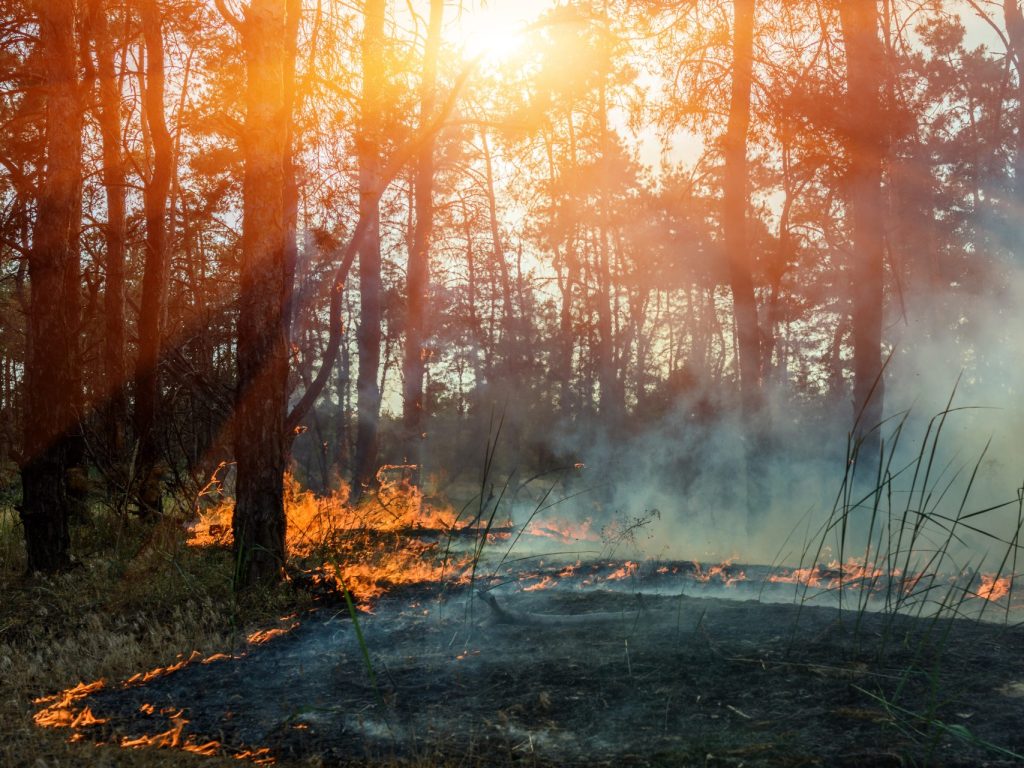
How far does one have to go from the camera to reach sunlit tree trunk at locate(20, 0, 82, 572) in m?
7.64

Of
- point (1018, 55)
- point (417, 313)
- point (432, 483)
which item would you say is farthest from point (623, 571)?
point (1018, 55)

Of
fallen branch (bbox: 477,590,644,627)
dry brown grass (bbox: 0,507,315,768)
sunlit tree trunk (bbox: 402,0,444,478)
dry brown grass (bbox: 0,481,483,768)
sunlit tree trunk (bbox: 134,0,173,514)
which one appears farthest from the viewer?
sunlit tree trunk (bbox: 402,0,444,478)

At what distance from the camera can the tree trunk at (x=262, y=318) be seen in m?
6.32

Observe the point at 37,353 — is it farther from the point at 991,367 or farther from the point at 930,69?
the point at 991,367

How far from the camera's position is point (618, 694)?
3672mm

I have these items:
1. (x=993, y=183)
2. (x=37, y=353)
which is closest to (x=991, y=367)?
(x=993, y=183)

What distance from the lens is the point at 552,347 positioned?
35.8 m

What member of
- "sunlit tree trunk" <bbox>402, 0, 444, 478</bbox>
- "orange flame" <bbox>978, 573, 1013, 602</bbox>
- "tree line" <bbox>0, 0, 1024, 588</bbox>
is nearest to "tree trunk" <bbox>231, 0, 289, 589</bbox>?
"tree line" <bbox>0, 0, 1024, 588</bbox>

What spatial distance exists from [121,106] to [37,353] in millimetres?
5598

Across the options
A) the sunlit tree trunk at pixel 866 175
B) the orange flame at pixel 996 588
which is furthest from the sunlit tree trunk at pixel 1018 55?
the orange flame at pixel 996 588

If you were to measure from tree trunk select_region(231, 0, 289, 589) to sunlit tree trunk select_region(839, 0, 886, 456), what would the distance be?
6.70 meters

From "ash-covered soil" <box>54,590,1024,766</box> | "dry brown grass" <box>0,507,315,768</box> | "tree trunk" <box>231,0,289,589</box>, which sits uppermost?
"tree trunk" <box>231,0,289,589</box>

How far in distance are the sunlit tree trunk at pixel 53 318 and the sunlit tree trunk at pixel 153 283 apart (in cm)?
152

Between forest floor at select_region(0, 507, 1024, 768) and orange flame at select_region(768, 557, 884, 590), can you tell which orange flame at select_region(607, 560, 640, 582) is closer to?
orange flame at select_region(768, 557, 884, 590)
